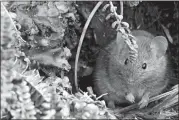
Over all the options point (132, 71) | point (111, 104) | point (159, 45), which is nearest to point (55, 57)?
point (132, 71)

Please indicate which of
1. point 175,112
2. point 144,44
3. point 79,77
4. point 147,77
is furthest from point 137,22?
point 175,112

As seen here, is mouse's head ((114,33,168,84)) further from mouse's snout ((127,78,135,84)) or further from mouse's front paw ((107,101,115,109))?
mouse's front paw ((107,101,115,109))

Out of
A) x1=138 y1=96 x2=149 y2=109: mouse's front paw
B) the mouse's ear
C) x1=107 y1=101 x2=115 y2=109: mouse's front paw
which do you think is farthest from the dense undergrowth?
the mouse's ear

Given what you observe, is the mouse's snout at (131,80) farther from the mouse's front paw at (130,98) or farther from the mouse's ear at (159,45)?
the mouse's ear at (159,45)

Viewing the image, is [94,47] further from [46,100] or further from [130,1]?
[46,100]

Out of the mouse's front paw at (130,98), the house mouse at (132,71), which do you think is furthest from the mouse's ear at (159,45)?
the mouse's front paw at (130,98)

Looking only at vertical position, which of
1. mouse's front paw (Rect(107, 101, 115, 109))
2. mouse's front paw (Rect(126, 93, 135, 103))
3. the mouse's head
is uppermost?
the mouse's head
